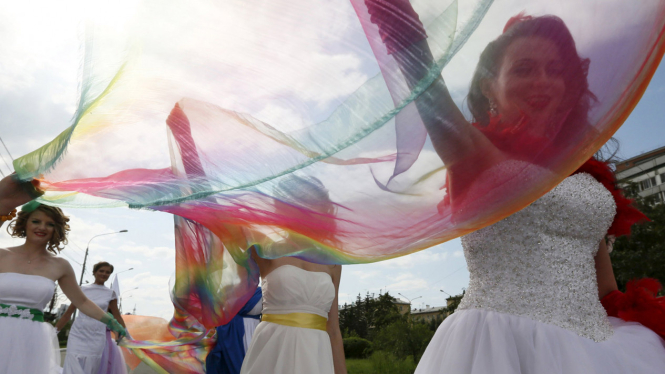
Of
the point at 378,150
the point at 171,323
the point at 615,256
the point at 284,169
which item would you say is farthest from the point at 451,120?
the point at 615,256

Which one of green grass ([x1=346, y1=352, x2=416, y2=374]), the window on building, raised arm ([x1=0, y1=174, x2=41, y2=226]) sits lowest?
green grass ([x1=346, y1=352, x2=416, y2=374])

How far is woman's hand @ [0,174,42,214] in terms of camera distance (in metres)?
2.22

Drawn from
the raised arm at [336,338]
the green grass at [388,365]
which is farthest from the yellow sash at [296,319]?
the green grass at [388,365]

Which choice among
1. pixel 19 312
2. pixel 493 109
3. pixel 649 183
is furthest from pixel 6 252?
pixel 649 183

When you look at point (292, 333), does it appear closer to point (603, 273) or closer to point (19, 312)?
point (603, 273)

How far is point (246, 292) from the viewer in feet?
12.6

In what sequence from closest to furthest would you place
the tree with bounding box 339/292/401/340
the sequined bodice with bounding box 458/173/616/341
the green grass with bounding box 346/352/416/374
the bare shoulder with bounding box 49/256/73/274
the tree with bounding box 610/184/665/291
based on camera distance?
the sequined bodice with bounding box 458/173/616/341
the bare shoulder with bounding box 49/256/73/274
the green grass with bounding box 346/352/416/374
the tree with bounding box 610/184/665/291
the tree with bounding box 339/292/401/340

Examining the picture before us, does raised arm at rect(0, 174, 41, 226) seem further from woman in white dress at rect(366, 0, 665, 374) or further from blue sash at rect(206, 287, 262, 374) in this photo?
blue sash at rect(206, 287, 262, 374)

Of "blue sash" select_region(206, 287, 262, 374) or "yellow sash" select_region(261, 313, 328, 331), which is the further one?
"blue sash" select_region(206, 287, 262, 374)

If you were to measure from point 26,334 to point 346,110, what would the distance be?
487 centimetres

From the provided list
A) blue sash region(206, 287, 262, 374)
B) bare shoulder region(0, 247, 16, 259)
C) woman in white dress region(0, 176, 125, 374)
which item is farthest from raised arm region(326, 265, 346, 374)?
bare shoulder region(0, 247, 16, 259)

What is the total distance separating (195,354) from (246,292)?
2.14 m

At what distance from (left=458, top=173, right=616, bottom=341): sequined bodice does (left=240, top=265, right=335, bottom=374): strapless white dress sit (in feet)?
6.05

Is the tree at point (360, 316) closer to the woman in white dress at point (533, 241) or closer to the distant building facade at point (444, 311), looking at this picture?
the distant building facade at point (444, 311)
